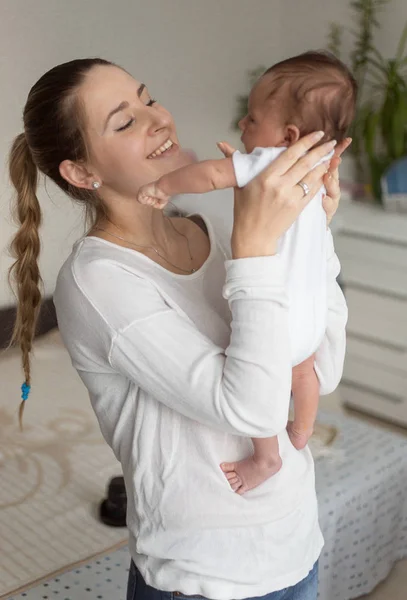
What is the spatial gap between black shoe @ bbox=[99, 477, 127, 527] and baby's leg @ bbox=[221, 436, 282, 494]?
84cm

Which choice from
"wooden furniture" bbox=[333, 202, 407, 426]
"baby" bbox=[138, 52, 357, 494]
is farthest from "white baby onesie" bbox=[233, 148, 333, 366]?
"wooden furniture" bbox=[333, 202, 407, 426]

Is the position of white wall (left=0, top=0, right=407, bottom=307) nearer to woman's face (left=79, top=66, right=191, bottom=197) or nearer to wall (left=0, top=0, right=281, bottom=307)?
wall (left=0, top=0, right=281, bottom=307)

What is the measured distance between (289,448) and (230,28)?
109 inches

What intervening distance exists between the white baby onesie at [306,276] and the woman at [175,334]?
0.06 meters

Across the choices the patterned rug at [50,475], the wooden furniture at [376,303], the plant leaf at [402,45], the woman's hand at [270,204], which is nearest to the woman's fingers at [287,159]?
the woman's hand at [270,204]

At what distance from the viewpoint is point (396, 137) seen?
304cm

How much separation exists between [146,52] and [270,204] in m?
2.42

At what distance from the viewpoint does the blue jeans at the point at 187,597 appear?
3.15 feet

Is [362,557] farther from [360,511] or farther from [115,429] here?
[115,429]

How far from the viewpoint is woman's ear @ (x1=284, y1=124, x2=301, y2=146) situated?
1078 mm

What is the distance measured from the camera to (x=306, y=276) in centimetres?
98

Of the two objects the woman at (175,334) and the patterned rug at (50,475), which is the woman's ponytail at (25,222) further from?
the patterned rug at (50,475)

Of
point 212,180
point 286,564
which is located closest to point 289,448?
point 286,564

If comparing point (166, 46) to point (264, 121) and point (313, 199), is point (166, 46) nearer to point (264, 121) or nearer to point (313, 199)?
point (264, 121)
